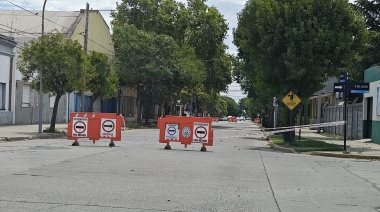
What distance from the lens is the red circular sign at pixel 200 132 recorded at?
68.6ft

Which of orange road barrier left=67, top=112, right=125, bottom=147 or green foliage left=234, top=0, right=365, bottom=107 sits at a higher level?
green foliage left=234, top=0, right=365, bottom=107

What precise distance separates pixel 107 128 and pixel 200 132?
3713 mm

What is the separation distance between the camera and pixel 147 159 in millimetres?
16125

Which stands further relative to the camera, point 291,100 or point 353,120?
point 353,120

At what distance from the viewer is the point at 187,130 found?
21.0m

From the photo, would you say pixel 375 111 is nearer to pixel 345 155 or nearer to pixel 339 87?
pixel 339 87

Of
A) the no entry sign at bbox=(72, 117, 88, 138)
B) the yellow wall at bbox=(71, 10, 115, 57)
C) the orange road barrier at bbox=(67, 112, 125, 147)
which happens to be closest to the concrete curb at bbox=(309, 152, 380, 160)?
the orange road barrier at bbox=(67, 112, 125, 147)

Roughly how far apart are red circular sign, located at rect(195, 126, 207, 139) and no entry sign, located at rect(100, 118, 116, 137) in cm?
331

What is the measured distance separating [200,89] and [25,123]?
109 feet

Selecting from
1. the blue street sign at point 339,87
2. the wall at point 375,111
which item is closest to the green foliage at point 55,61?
the blue street sign at point 339,87

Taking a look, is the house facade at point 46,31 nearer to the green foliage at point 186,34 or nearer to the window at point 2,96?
the window at point 2,96

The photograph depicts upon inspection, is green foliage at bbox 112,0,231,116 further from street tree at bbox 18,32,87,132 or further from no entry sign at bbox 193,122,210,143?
no entry sign at bbox 193,122,210,143

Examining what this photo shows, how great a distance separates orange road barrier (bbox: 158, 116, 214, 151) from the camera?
→ 20.9 m

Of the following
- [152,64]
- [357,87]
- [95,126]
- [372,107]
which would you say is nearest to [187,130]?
[95,126]
